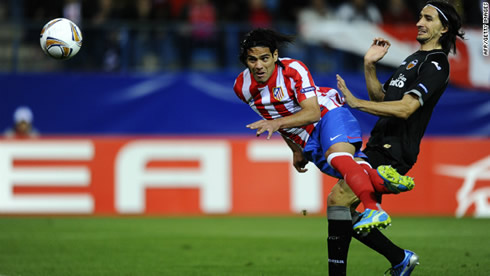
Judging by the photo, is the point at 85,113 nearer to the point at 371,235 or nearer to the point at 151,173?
the point at 151,173

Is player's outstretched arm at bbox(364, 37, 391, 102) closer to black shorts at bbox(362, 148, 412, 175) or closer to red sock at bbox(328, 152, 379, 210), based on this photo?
black shorts at bbox(362, 148, 412, 175)

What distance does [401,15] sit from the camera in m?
16.1

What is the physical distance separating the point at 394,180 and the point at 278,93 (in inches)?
55.3

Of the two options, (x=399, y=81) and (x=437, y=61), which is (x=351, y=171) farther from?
(x=437, y=61)

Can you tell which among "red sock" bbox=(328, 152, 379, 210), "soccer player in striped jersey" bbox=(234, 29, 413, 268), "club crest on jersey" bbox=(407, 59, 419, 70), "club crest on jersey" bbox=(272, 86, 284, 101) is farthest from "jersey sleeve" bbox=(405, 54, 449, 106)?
"club crest on jersey" bbox=(272, 86, 284, 101)

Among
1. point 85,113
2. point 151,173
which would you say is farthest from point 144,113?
point 151,173

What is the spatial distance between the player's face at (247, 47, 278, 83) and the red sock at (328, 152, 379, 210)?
969 millimetres

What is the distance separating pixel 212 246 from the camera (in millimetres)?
9547

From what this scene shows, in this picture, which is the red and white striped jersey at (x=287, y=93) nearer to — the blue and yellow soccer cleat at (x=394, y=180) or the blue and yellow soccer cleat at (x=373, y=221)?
the blue and yellow soccer cleat at (x=394, y=180)

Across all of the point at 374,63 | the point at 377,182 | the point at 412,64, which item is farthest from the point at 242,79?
the point at 377,182

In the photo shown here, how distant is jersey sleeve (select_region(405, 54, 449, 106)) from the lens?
6.13 meters

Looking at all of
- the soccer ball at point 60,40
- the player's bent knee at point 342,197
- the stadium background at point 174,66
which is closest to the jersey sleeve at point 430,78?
the player's bent knee at point 342,197

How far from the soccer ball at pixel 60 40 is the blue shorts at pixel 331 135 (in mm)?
2712

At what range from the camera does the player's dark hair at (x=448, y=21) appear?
641 cm
